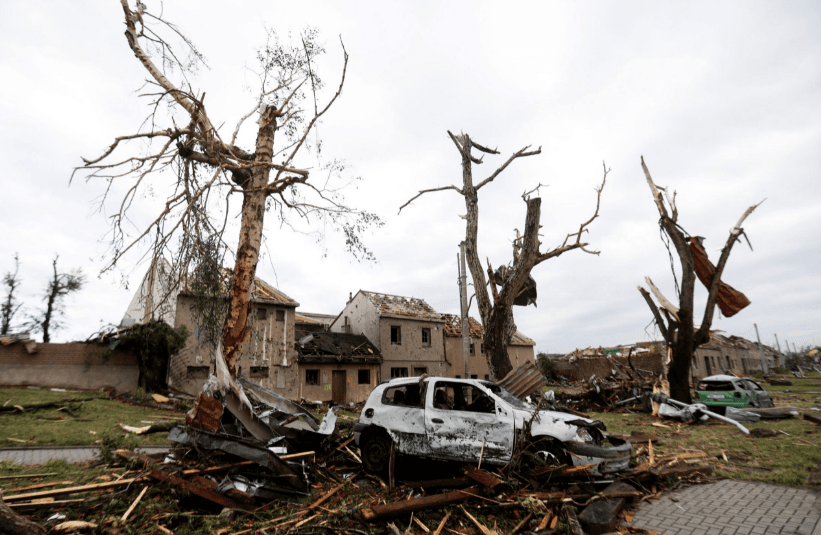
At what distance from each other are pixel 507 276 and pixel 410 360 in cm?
1961

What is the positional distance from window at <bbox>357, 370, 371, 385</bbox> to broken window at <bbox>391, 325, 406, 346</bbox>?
3093mm

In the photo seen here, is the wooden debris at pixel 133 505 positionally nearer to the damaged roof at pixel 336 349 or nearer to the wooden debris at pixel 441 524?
the wooden debris at pixel 441 524

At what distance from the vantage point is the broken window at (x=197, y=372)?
65.0ft

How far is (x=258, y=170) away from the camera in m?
8.38

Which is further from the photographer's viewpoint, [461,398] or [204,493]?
[461,398]

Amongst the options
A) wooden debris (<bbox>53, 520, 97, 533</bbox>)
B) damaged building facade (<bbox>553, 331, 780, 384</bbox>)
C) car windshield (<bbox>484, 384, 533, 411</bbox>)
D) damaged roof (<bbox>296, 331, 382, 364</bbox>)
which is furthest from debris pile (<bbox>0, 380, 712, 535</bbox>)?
damaged building facade (<bbox>553, 331, 780, 384</bbox>)

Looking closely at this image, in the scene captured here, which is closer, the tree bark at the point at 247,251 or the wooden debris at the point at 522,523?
the wooden debris at the point at 522,523

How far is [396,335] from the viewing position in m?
28.9

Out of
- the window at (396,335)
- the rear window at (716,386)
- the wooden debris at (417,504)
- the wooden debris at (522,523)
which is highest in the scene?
the window at (396,335)

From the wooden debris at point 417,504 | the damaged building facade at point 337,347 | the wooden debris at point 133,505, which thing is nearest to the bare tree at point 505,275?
the wooden debris at point 417,504

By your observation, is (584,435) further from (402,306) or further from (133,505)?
(402,306)

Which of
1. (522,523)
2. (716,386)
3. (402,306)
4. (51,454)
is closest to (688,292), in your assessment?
(716,386)

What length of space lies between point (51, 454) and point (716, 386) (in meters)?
19.2

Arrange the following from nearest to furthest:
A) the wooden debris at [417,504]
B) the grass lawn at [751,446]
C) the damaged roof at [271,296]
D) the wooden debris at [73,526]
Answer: the wooden debris at [73,526]
the wooden debris at [417,504]
the grass lawn at [751,446]
the damaged roof at [271,296]
